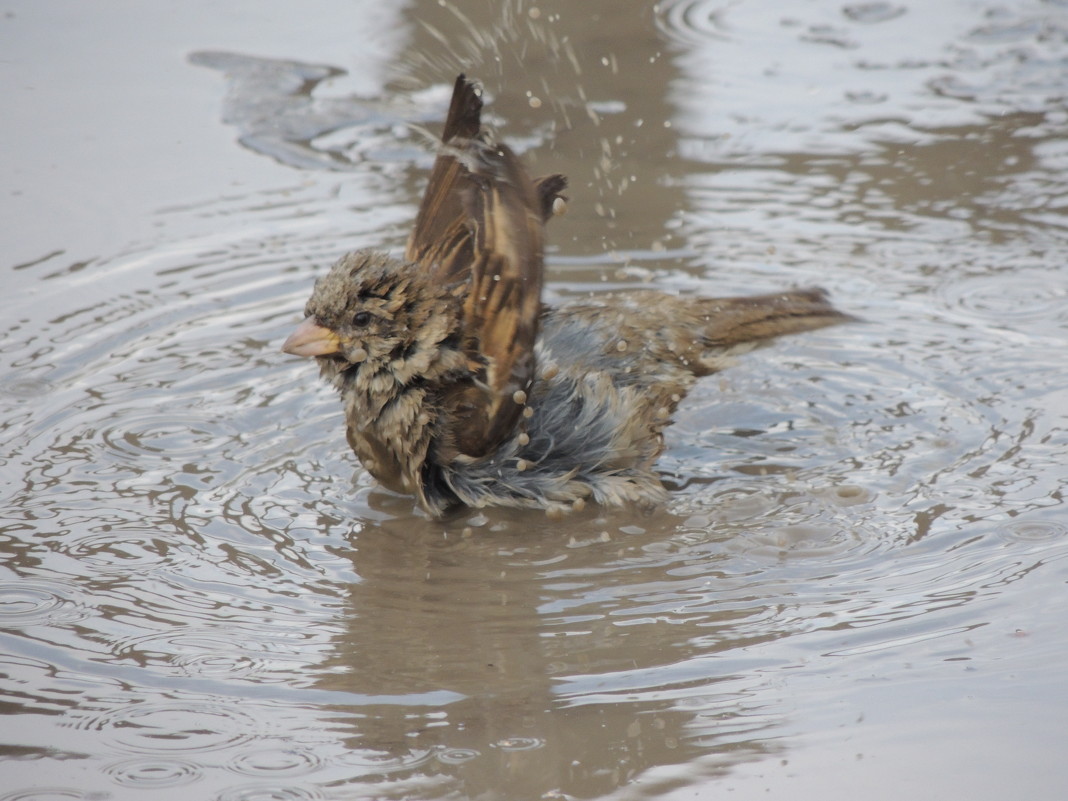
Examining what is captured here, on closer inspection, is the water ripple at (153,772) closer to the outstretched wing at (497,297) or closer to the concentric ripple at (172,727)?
the concentric ripple at (172,727)

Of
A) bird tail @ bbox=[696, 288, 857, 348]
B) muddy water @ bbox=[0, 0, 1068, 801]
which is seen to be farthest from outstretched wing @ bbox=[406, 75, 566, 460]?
bird tail @ bbox=[696, 288, 857, 348]

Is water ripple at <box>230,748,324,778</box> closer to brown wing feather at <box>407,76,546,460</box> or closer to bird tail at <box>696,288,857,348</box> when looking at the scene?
brown wing feather at <box>407,76,546,460</box>

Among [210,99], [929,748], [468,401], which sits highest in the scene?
[210,99]

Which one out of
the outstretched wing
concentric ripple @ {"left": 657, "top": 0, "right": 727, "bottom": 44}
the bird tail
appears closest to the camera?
Result: the outstretched wing

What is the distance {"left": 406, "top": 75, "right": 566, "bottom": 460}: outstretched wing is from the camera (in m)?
4.62

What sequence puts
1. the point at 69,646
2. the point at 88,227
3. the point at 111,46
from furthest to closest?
the point at 111,46, the point at 88,227, the point at 69,646

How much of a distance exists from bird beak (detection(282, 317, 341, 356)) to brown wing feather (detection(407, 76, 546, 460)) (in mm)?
455

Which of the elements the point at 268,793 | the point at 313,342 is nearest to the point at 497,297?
the point at 313,342

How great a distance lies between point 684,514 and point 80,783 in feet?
7.60

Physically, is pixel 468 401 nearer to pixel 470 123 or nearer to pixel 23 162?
pixel 470 123

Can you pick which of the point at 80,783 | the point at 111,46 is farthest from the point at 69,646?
the point at 111,46

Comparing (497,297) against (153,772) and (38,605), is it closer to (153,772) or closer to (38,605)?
(38,605)

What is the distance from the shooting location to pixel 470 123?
4.88 m

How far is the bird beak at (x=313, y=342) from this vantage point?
15.3 feet
